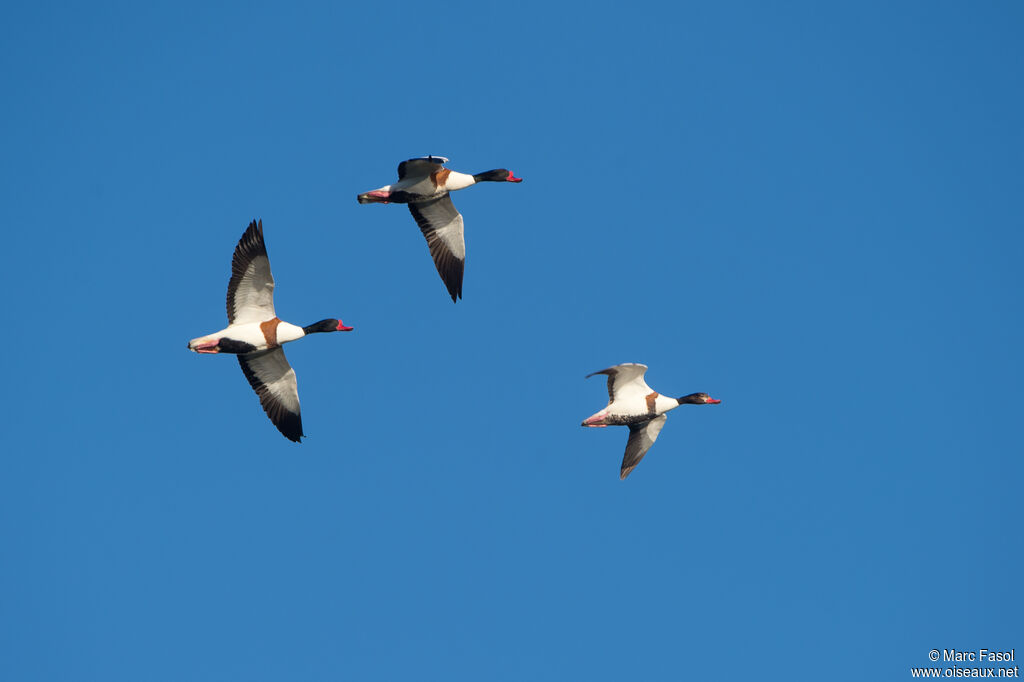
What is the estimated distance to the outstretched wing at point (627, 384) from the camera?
998 inches

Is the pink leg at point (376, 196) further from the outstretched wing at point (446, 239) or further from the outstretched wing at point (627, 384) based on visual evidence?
the outstretched wing at point (627, 384)

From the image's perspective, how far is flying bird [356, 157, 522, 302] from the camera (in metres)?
26.5

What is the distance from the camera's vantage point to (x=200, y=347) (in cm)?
2405

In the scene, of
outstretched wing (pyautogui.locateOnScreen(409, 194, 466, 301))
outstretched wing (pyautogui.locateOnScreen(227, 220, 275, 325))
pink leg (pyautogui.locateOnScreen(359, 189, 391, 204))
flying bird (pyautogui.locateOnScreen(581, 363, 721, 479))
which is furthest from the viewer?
outstretched wing (pyautogui.locateOnScreen(409, 194, 466, 301))

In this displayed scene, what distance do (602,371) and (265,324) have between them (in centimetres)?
678

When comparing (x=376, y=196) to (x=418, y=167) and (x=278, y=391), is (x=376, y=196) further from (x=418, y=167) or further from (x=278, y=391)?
(x=278, y=391)

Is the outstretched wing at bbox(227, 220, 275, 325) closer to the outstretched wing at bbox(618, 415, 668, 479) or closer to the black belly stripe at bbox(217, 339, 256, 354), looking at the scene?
the black belly stripe at bbox(217, 339, 256, 354)

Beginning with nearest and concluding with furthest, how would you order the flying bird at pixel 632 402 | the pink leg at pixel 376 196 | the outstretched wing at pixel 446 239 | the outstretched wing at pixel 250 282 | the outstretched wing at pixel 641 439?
the outstretched wing at pixel 250 282 → the flying bird at pixel 632 402 → the outstretched wing at pixel 641 439 → the pink leg at pixel 376 196 → the outstretched wing at pixel 446 239

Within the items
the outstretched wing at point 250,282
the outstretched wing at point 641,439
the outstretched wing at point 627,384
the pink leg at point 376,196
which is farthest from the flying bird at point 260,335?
the outstretched wing at point 641,439

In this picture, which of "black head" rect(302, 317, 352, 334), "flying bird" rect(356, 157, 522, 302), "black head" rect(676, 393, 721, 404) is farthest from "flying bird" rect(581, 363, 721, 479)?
"black head" rect(302, 317, 352, 334)

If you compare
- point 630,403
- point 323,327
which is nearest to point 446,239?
point 323,327

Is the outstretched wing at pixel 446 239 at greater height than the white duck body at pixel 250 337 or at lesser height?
greater

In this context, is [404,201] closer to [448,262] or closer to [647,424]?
[448,262]

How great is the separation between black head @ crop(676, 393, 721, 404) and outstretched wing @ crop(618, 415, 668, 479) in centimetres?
59
